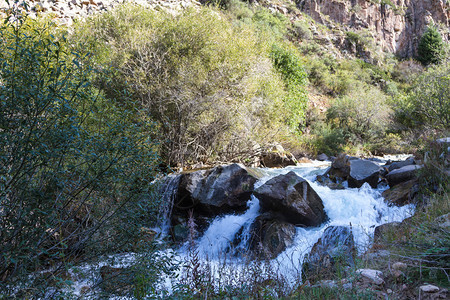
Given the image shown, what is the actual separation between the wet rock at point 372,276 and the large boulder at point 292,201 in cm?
366

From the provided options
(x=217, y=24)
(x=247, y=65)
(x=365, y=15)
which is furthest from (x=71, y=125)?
(x=365, y=15)

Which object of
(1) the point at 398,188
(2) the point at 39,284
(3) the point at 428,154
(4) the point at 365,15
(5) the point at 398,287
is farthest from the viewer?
(4) the point at 365,15

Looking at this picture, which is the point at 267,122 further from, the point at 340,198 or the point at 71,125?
the point at 71,125

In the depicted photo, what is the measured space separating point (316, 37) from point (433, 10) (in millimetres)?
22581

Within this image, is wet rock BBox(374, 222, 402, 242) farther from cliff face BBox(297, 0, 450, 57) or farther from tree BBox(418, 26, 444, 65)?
tree BBox(418, 26, 444, 65)

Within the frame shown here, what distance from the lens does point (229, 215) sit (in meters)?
7.45

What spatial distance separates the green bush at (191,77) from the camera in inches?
400

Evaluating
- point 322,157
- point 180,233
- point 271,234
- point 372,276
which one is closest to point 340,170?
point 271,234

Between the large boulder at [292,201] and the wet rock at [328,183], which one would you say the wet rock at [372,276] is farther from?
the wet rock at [328,183]

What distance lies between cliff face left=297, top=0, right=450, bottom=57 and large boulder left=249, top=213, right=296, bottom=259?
38789 millimetres

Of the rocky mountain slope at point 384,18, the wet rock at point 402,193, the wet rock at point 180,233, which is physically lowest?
the wet rock at point 180,233

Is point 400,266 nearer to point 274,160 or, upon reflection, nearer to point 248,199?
point 248,199

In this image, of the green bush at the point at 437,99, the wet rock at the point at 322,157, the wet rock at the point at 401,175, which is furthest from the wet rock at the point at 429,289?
the wet rock at the point at 322,157

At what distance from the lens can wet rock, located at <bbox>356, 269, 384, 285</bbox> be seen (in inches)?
103
